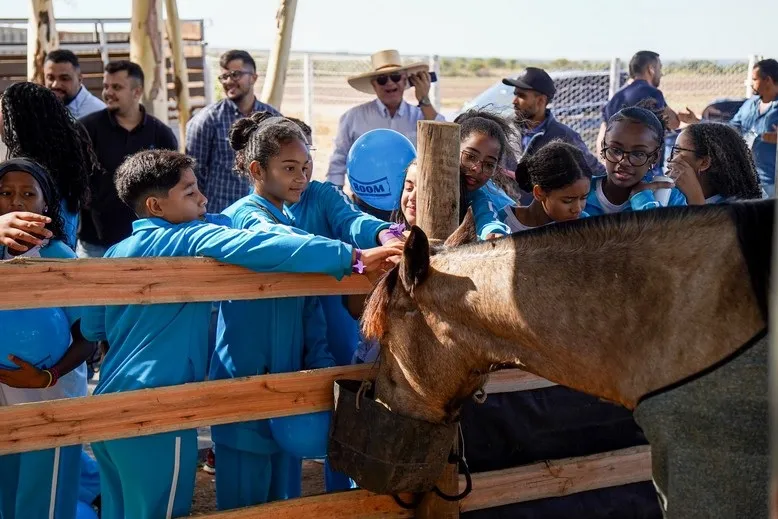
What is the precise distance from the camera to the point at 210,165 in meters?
6.88

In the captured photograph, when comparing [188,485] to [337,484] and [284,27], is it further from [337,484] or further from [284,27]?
[284,27]

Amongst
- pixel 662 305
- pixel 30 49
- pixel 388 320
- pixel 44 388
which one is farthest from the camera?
pixel 30 49

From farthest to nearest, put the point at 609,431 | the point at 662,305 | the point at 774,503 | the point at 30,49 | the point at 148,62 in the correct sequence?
1. the point at 148,62
2. the point at 30,49
3. the point at 609,431
4. the point at 662,305
5. the point at 774,503

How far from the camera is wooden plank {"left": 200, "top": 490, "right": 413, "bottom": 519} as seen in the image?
3.42 metres

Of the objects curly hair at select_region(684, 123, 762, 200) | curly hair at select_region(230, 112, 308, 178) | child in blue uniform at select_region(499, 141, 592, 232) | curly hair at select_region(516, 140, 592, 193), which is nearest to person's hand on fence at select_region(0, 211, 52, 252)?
curly hair at select_region(230, 112, 308, 178)

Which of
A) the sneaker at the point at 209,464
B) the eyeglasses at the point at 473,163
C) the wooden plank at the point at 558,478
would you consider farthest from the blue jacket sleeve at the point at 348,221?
the sneaker at the point at 209,464

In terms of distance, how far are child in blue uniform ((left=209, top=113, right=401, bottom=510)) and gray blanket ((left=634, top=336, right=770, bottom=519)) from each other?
1522 millimetres

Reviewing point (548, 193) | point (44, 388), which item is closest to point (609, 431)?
point (548, 193)

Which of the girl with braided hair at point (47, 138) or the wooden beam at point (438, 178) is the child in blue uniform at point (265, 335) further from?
the girl with braided hair at point (47, 138)

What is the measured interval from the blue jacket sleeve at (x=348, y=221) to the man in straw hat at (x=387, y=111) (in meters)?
3.00

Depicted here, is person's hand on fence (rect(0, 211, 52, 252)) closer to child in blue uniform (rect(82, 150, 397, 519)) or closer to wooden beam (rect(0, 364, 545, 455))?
child in blue uniform (rect(82, 150, 397, 519))

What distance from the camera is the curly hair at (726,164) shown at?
4.28 meters

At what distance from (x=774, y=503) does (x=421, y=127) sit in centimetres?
223

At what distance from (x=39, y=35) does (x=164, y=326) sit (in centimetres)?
702
